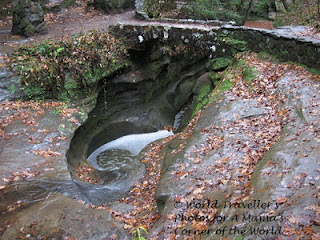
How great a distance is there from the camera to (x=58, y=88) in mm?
10289

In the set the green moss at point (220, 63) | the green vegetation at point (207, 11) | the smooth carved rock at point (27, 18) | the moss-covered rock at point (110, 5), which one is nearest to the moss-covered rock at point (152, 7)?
the green vegetation at point (207, 11)

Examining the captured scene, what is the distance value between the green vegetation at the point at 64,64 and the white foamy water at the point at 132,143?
3269 mm

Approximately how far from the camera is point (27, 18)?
39.0 feet

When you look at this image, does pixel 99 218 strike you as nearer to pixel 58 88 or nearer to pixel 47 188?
pixel 47 188

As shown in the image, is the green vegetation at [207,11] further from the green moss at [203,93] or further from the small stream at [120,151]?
the small stream at [120,151]

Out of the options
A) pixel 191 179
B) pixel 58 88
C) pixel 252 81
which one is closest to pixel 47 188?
pixel 191 179

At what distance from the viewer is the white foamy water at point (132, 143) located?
12.5m

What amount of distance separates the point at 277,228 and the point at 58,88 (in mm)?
9321

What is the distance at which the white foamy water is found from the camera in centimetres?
1248

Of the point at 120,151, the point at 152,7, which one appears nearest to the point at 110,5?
the point at 152,7

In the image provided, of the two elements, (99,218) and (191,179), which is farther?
(191,179)

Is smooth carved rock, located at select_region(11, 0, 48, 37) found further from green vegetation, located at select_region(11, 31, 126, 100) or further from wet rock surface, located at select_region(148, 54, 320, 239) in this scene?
wet rock surface, located at select_region(148, 54, 320, 239)

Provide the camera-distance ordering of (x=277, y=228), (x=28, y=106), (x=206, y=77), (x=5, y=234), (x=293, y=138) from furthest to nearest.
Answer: (x=206, y=77), (x=28, y=106), (x=293, y=138), (x=5, y=234), (x=277, y=228)

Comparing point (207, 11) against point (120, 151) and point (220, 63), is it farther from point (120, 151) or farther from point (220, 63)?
point (120, 151)
